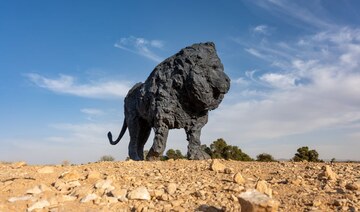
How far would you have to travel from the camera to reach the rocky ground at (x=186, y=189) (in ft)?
13.8

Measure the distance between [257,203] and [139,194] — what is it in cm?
154

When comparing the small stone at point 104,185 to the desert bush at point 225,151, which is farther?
the desert bush at point 225,151

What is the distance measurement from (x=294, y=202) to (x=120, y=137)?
7454 mm

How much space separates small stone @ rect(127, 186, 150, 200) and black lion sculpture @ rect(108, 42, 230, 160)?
3464 mm

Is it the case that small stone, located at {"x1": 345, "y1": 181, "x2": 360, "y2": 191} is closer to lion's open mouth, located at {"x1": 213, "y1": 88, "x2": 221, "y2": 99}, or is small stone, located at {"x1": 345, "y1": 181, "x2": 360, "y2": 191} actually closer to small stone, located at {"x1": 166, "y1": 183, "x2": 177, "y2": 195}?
small stone, located at {"x1": 166, "y1": 183, "x2": 177, "y2": 195}

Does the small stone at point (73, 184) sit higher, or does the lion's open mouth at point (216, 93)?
the lion's open mouth at point (216, 93)

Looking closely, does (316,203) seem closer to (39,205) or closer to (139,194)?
(139,194)

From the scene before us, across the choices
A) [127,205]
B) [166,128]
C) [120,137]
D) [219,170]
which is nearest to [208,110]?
[166,128]

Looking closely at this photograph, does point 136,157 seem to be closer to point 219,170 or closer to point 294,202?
point 219,170

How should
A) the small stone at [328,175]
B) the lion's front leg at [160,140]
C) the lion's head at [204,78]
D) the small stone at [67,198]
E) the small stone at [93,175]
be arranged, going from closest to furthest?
the small stone at [67,198], the small stone at [328,175], the small stone at [93,175], the lion's head at [204,78], the lion's front leg at [160,140]

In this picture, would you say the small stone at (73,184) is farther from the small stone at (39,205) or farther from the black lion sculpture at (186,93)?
the black lion sculpture at (186,93)

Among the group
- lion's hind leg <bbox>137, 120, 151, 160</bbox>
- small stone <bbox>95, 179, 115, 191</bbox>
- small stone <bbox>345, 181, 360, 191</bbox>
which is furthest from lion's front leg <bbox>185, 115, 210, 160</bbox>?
small stone <bbox>345, 181, 360, 191</bbox>

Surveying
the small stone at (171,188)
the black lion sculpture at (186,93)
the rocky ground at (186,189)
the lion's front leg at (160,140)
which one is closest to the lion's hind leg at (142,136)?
the black lion sculpture at (186,93)

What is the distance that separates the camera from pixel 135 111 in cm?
959
